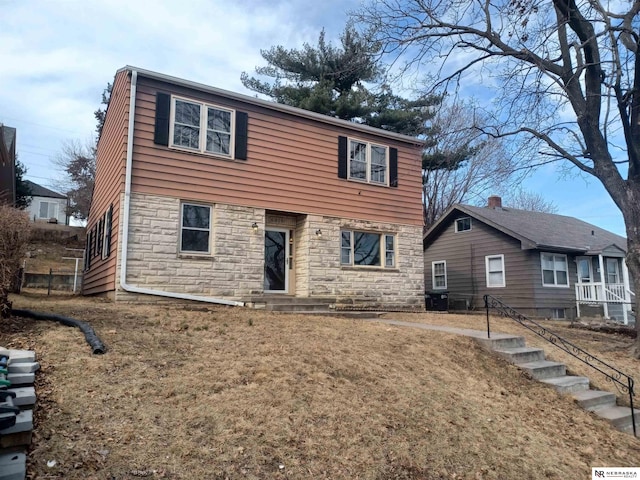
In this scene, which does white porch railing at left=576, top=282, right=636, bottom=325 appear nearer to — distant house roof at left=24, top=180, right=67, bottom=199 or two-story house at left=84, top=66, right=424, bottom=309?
two-story house at left=84, top=66, right=424, bottom=309

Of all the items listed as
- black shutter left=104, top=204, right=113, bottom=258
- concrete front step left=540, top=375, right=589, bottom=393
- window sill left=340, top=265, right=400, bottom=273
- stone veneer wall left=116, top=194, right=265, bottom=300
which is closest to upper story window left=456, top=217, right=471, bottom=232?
window sill left=340, top=265, right=400, bottom=273

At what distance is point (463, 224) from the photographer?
67.2 ft

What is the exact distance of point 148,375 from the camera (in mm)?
4273

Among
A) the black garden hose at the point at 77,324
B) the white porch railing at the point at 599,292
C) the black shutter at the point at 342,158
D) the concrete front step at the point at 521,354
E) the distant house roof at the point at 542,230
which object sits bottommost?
the concrete front step at the point at 521,354

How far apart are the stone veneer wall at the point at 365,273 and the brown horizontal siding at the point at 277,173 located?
0.33m

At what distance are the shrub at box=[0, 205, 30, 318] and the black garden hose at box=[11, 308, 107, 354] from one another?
0.35m

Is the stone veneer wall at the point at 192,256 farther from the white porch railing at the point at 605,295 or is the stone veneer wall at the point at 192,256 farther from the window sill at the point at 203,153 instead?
the white porch railing at the point at 605,295

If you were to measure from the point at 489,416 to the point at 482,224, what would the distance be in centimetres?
1565

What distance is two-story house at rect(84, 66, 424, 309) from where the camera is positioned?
9.86 meters

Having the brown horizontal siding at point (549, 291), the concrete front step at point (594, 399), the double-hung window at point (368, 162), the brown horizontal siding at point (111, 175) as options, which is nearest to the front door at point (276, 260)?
the double-hung window at point (368, 162)

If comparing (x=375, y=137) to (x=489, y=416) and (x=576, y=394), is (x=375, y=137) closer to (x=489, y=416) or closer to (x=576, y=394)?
(x=576, y=394)

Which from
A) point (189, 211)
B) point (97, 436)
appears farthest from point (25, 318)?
point (189, 211)

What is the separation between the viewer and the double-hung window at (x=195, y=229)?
33.7 feet

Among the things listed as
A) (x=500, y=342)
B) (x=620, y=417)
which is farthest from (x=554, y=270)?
(x=620, y=417)
